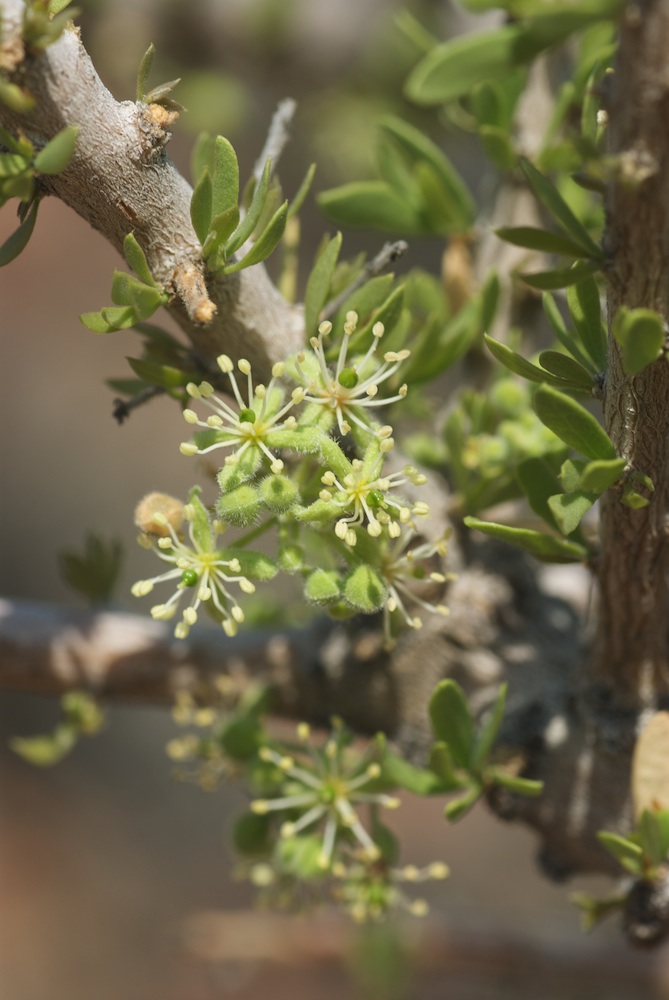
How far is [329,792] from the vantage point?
762 mm

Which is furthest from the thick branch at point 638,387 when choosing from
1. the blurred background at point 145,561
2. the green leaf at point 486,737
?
the blurred background at point 145,561

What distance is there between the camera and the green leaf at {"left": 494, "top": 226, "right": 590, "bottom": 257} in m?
0.47

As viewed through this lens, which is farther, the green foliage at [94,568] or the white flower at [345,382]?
the green foliage at [94,568]

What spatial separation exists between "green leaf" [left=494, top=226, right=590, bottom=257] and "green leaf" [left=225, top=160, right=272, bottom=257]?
14cm

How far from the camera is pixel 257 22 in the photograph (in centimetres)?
166

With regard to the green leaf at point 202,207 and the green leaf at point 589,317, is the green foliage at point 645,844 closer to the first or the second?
the green leaf at point 589,317

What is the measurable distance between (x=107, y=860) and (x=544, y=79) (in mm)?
2603

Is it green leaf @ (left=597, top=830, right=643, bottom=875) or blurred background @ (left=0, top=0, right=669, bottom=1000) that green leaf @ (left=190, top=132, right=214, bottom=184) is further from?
blurred background @ (left=0, top=0, right=669, bottom=1000)

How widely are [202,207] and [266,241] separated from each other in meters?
0.04

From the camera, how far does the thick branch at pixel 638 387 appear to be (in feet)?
1.35

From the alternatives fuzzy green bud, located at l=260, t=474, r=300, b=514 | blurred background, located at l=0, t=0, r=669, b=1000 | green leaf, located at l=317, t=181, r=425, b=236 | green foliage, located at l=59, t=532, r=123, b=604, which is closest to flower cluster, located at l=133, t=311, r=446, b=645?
fuzzy green bud, located at l=260, t=474, r=300, b=514

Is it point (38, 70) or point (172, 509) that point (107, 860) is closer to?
point (172, 509)

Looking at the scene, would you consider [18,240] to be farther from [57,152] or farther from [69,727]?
[69,727]

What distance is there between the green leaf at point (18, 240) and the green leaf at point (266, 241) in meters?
0.11
